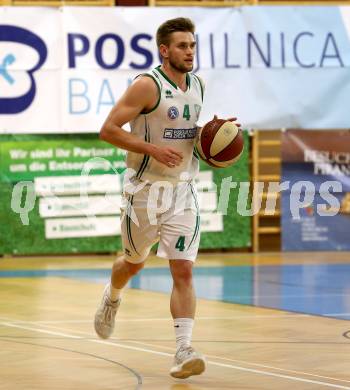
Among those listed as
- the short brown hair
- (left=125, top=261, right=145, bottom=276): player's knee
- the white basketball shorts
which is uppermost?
the short brown hair

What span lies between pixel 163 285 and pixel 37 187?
3539 mm

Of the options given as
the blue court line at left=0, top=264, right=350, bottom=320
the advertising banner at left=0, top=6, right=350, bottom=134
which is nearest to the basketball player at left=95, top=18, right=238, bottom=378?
the blue court line at left=0, top=264, right=350, bottom=320

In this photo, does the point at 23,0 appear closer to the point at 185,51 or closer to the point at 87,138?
the point at 87,138

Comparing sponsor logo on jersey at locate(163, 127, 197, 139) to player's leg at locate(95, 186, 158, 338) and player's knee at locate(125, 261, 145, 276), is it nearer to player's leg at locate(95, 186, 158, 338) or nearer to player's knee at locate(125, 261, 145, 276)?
player's leg at locate(95, 186, 158, 338)

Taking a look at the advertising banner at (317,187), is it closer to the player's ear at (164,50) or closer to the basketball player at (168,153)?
the basketball player at (168,153)

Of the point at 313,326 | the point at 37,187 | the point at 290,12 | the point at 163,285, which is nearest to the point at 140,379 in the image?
the point at 313,326

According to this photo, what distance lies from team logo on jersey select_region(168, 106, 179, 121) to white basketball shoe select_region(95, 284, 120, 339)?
1317 mm

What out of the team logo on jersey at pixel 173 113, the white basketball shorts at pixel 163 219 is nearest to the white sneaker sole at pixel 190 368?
the white basketball shorts at pixel 163 219

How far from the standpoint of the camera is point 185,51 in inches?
238

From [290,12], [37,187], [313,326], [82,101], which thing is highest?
[290,12]

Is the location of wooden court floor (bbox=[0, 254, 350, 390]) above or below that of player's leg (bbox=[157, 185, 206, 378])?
below

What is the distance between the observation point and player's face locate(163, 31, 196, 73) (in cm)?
604

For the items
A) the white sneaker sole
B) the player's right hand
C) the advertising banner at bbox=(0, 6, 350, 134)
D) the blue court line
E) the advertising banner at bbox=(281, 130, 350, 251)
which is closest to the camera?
the white sneaker sole

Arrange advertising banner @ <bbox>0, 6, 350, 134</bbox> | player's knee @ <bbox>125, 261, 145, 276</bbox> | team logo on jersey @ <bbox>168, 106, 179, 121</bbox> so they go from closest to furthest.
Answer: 1. team logo on jersey @ <bbox>168, 106, 179, 121</bbox>
2. player's knee @ <bbox>125, 261, 145, 276</bbox>
3. advertising banner @ <bbox>0, 6, 350, 134</bbox>
